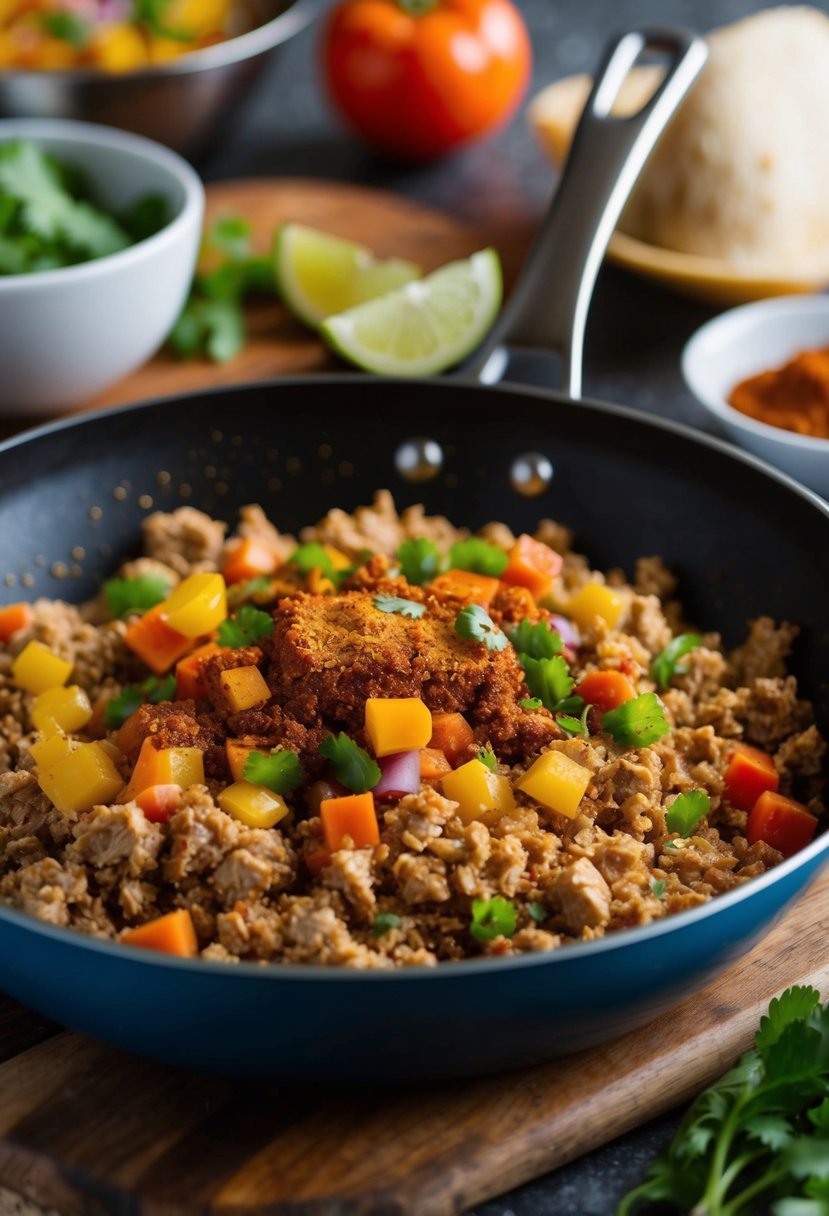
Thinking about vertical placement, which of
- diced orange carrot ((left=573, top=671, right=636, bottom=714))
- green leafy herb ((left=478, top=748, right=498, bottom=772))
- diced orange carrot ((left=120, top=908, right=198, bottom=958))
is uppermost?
diced orange carrot ((left=573, top=671, right=636, bottom=714))

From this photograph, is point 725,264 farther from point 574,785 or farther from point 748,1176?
point 748,1176

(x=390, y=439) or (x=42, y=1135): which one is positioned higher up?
(x=390, y=439)

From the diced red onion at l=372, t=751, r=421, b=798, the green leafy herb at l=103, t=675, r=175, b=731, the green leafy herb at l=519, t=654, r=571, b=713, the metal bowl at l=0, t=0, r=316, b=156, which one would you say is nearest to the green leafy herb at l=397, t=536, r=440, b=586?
the green leafy herb at l=519, t=654, r=571, b=713

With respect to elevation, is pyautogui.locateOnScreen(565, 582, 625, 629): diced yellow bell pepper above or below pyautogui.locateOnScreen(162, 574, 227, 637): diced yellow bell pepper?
above

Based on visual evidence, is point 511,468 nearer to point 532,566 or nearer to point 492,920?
point 532,566

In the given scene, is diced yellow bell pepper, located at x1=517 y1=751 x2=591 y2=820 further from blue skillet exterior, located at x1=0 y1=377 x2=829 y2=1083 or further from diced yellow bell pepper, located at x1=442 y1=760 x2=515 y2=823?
blue skillet exterior, located at x1=0 y1=377 x2=829 y2=1083

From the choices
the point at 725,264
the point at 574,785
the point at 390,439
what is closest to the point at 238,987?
the point at 574,785
